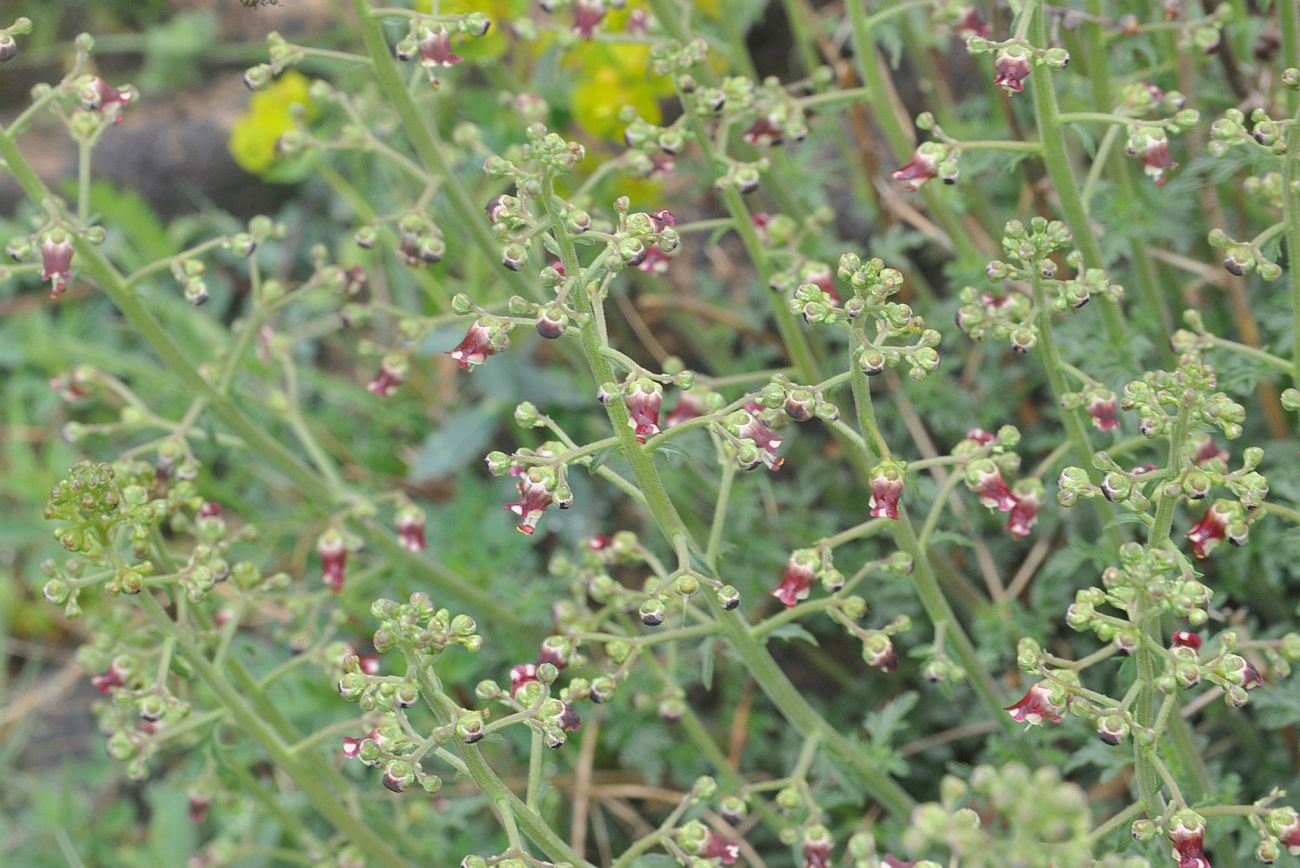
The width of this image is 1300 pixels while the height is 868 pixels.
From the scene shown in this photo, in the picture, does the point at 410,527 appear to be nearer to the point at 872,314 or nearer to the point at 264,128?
the point at 872,314

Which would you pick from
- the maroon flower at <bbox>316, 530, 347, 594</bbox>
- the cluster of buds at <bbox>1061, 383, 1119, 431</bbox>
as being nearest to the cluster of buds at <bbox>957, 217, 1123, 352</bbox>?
Result: the cluster of buds at <bbox>1061, 383, 1119, 431</bbox>

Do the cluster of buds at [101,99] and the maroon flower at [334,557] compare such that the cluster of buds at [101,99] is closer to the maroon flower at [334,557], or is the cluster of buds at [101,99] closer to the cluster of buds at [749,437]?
the maroon flower at [334,557]

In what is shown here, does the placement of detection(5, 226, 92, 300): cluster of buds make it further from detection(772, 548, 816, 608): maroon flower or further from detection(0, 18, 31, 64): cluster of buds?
detection(772, 548, 816, 608): maroon flower

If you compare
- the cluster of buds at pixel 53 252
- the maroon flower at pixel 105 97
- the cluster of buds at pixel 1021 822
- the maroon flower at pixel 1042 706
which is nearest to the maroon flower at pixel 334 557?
the cluster of buds at pixel 53 252

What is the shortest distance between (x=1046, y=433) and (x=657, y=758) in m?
1.67

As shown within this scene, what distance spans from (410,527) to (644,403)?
5.19 ft

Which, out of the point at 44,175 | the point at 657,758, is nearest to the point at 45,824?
the point at 657,758

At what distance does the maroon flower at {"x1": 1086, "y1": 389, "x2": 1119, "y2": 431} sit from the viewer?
2.86 m

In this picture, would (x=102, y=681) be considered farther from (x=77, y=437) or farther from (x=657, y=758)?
(x=657, y=758)

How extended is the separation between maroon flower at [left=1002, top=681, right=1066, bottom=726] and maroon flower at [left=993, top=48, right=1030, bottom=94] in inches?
46.7

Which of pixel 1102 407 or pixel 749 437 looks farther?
pixel 1102 407

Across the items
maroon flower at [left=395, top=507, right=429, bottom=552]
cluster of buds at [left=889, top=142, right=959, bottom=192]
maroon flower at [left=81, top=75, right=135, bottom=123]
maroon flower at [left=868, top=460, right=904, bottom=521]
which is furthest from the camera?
maroon flower at [left=395, top=507, right=429, bottom=552]

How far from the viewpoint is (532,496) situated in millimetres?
2529

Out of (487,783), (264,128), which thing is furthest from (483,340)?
(264,128)
